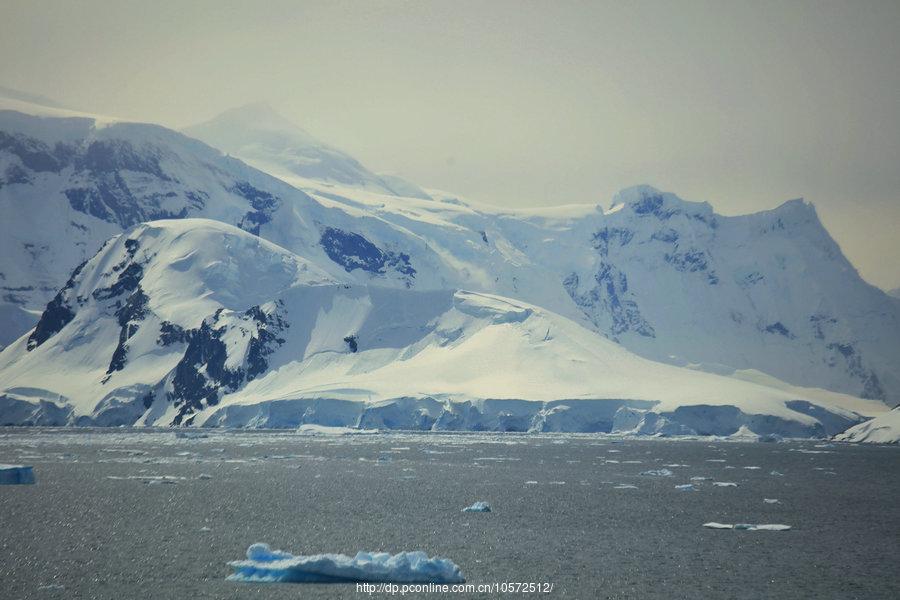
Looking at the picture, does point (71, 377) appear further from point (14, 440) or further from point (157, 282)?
point (14, 440)

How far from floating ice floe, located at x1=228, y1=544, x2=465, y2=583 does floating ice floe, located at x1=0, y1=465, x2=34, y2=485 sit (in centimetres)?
3255

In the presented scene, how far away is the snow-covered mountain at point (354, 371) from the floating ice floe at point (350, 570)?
116322 millimetres

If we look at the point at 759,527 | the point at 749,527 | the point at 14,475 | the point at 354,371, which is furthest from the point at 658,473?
the point at 354,371

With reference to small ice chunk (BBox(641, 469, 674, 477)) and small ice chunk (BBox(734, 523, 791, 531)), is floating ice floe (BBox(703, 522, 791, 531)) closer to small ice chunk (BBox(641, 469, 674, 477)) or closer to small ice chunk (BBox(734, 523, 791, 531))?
small ice chunk (BBox(734, 523, 791, 531))

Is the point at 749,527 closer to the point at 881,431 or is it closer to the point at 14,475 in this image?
the point at 14,475

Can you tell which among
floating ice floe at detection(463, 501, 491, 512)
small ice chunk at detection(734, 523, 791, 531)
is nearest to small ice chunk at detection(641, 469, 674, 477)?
floating ice floe at detection(463, 501, 491, 512)

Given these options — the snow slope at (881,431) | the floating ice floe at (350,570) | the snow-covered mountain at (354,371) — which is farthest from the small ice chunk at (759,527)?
the snow-covered mountain at (354,371)

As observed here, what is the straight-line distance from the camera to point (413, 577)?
34938 mm

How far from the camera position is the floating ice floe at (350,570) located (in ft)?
115

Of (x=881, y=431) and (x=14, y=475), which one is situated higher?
(x=881, y=431)

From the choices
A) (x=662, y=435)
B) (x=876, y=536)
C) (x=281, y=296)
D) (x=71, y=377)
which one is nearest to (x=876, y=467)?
(x=876, y=536)

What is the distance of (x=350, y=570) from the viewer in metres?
35.2

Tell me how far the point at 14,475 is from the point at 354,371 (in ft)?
365

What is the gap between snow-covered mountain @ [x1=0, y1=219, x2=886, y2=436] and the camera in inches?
6009
